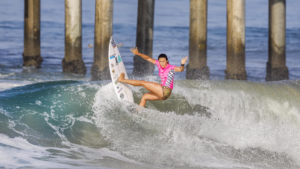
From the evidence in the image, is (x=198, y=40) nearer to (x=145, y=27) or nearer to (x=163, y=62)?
(x=145, y=27)

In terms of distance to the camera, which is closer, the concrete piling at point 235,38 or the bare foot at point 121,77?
the bare foot at point 121,77

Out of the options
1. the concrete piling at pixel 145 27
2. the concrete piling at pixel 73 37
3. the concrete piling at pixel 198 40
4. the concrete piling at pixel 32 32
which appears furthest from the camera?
the concrete piling at pixel 32 32

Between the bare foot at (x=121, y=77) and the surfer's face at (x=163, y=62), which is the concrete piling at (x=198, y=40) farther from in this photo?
the surfer's face at (x=163, y=62)

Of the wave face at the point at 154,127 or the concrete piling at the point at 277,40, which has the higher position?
the concrete piling at the point at 277,40

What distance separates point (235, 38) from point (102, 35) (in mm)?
3789

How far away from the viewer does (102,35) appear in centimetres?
1125

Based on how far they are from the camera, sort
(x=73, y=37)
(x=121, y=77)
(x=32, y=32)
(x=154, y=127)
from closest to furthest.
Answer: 1. (x=154, y=127)
2. (x=121, y=77)
3. (x=73, y=37)
4. (x=32, y=32)

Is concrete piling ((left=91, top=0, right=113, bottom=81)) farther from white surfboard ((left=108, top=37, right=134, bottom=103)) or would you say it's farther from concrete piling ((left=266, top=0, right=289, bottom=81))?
concrete piling ((left=266, top=0, right=289, bottom=81))

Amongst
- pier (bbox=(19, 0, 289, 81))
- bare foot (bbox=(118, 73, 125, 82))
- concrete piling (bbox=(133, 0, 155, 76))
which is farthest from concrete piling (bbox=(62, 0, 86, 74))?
bare foot (bbox=(118, 73, 125, 82))

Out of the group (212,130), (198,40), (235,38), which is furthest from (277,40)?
(212,130)

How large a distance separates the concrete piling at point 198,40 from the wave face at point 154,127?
3097mm

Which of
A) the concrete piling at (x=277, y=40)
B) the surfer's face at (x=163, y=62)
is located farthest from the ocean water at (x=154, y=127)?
the concrete piling at (x=277, y=40)

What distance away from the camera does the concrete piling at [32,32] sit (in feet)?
43.4

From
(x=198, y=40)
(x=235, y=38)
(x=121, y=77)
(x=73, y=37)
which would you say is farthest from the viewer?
(x=73, y=37)
